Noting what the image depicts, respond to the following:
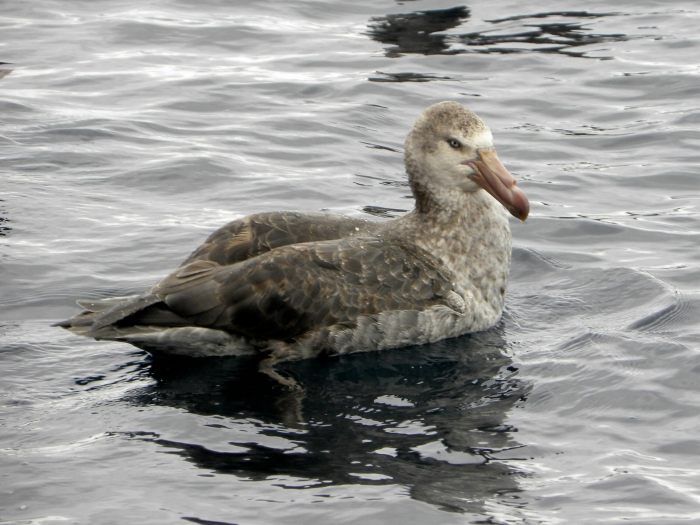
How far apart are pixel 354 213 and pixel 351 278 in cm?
267

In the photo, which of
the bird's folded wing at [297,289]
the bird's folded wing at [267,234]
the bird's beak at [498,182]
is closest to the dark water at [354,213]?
the bird's folded wing at [297,289]

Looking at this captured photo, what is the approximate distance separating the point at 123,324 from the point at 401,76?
7.45 metres

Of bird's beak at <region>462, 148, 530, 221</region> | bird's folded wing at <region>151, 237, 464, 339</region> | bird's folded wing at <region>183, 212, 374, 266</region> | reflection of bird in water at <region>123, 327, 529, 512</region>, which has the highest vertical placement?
bird's beak at <region>462, 148, 530, 221</region>

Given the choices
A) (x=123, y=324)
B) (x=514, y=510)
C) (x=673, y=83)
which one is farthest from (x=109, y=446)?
(x=673, y=83)

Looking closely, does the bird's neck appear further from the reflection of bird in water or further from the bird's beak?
the reflection of bird in water

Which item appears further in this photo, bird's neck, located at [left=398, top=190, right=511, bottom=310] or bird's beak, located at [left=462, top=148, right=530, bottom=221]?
bird's neck, located at [left=398, top=190, right=511, bottom=310]

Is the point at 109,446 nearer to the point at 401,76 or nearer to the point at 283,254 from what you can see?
the point at 283,254

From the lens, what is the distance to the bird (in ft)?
22.4

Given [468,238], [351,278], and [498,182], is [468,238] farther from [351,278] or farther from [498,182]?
[351,278]

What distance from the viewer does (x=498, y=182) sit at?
291 inches

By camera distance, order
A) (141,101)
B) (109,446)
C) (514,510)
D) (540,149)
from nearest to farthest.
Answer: (514,510) → (109,446) → (540,149) → (141,101)

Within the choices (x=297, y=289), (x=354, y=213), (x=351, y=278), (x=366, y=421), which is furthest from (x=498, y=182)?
(x=354, y=213)

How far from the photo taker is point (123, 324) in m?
6.81

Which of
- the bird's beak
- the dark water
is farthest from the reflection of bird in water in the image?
the bird's beak
